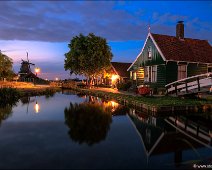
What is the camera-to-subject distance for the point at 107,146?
31.9ft

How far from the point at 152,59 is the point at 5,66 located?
28539 millimetres

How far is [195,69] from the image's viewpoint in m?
28.5

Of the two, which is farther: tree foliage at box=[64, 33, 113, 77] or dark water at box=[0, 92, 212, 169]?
tree foliage at box=[64, 33, 113, 77]

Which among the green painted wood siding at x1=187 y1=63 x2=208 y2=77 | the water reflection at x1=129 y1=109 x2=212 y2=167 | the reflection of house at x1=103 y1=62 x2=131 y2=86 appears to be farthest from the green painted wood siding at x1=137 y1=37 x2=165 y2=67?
the reflection of house at x1=103 y1=62 x2=131 y2=86

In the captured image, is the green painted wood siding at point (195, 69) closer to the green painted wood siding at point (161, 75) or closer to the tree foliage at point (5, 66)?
the green painted wood siding at point (161, 75)

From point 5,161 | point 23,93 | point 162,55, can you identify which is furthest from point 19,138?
point 23,93

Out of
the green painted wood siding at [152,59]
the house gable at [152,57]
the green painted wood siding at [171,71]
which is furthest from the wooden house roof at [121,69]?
the green painted wood siding at [171,71]

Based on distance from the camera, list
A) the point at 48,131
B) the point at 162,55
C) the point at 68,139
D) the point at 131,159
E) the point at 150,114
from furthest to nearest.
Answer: the point at 162,55, the point at 150,114, the point at 48,131, the point at 68,139, the point at 131,159

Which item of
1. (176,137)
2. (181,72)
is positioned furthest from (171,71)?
(176,137)

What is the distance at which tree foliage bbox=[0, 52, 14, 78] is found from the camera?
43263mm

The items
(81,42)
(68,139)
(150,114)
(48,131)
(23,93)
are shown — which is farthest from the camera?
(81,42)

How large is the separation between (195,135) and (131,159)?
4766mm

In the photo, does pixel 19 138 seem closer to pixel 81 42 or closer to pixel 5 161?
pixel 5 161

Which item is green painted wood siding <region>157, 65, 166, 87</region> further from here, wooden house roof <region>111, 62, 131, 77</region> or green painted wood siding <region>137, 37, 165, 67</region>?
wooden house roof <region>111, 62, 131, 77</region>
